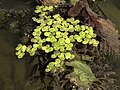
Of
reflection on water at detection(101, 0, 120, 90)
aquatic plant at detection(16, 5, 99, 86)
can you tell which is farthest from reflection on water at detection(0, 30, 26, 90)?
reflection on water at detection(101, 0, 120, 90)

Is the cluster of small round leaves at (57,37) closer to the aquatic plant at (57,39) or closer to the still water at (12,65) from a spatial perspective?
the aquatic plant at (57,39)

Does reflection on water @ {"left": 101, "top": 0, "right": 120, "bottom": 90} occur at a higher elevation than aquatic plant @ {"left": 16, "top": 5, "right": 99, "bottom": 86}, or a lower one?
higher

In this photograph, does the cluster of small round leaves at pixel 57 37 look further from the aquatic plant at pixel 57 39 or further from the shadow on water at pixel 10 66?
the shadow on water at pixel 10 66

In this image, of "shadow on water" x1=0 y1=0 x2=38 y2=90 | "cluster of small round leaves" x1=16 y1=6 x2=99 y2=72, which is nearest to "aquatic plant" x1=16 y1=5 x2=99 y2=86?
"cluster of small round leaves" x1=16 y1=6 x2=99 y2=72

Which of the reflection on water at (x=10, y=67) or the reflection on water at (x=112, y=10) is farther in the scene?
the reflection on water at (x=112, y=10)

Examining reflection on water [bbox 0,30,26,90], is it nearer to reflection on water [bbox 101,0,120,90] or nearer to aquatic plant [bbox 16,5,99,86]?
aquatic plant [bbox 16,5,99,86]

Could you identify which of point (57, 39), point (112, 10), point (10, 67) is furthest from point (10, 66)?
point (112, 10)

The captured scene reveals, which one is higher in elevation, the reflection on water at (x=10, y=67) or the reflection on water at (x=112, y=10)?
the reflection on water at (x=112, y=10)

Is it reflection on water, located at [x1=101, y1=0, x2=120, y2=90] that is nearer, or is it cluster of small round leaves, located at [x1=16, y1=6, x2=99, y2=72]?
cluster of small round leaves, located at [x1=16, y1=6, x2=99, y2=72]

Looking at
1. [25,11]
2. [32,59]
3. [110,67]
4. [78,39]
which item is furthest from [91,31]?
[25,11]

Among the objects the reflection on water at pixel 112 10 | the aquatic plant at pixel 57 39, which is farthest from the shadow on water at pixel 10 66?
the reflection on water at pixel 112 10
